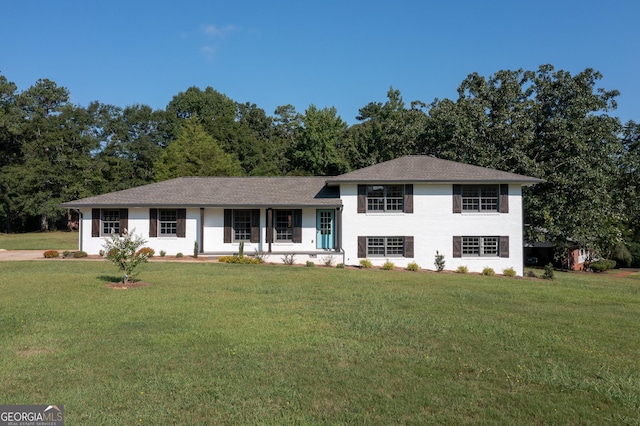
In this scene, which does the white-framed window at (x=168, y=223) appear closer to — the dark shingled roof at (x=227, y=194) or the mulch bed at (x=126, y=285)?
the dark shingled roof at (x=227, y=194)

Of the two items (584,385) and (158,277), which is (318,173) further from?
(584,385)

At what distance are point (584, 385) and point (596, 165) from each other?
1049 inches

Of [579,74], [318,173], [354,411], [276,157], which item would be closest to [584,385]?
[354,411]

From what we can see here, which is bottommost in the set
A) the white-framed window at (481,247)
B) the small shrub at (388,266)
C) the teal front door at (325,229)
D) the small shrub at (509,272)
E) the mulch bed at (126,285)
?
the small shrub at (509,272)

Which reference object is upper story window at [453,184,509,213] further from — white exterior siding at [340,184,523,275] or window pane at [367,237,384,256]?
window pane at [367,237,384,256]

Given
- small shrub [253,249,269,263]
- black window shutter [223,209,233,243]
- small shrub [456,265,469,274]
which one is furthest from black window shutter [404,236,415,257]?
black window shutter [223,209,233,243]

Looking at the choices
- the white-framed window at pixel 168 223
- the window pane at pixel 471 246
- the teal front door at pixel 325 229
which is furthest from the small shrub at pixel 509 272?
the white-framed window at pixel 168 223

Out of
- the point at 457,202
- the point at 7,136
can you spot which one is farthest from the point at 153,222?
the point at 7,136

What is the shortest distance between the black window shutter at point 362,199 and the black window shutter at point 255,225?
18.6 ft

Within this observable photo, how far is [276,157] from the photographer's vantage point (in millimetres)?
55531

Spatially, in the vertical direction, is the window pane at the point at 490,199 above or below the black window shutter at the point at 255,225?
above

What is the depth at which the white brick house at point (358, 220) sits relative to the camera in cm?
2216

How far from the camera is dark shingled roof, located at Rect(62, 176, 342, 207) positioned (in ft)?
74.3
